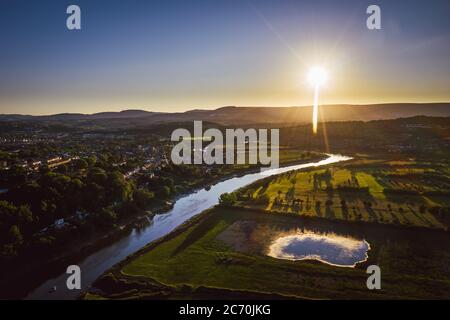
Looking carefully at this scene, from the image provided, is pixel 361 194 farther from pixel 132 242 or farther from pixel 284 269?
pixel 132 242

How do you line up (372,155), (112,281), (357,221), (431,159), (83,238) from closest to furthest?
(112,281), (83,238), (357,221), (431,159), (372,155)

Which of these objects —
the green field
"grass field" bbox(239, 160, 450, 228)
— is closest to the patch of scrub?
the green field

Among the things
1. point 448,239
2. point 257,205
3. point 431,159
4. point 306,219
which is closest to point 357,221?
point 306,219

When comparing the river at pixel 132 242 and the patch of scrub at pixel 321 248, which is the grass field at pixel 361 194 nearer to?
the patch of scrub at pixel 321 248

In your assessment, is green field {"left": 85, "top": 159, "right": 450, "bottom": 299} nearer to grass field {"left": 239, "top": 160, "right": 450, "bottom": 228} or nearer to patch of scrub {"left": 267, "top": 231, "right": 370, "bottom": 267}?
grass field {"left": 239, "top": 160, "right": 450, "bottom": 228}

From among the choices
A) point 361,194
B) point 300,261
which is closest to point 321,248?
point 300,261

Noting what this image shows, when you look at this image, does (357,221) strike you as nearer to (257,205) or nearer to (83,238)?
(257,205)

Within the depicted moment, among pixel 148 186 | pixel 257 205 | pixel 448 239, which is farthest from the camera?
pixel 148 186
